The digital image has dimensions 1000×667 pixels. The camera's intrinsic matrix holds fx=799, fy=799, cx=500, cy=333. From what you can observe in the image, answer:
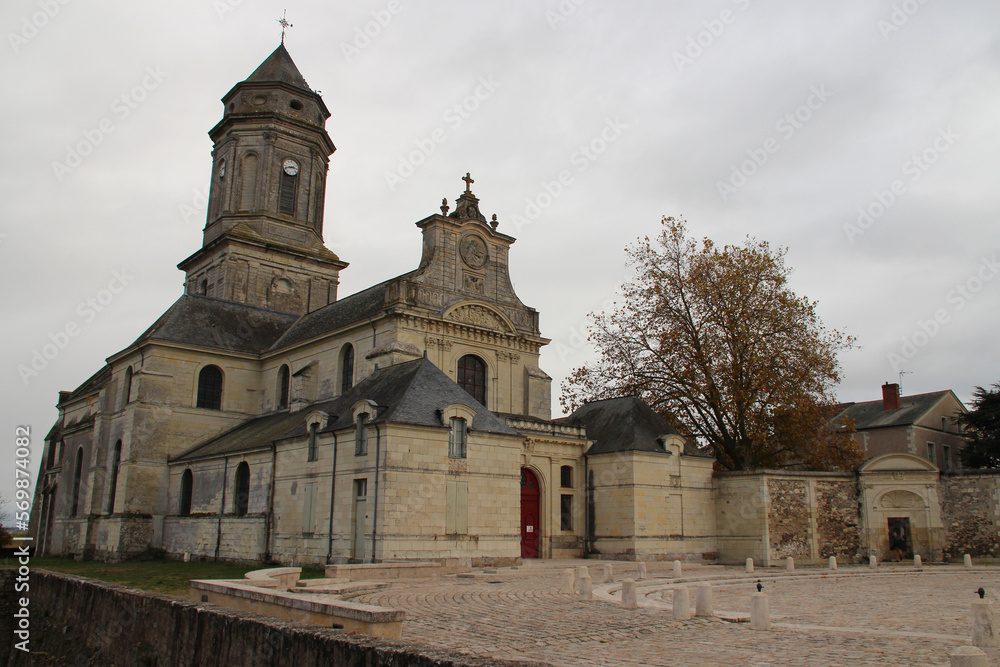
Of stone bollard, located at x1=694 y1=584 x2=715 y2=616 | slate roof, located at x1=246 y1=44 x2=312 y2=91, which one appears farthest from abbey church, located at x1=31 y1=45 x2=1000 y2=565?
stone bollard, located at x1=694 y1=584 x2=715 y2=616

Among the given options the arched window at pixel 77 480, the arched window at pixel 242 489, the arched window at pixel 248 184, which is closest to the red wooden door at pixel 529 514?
the arched window at pixel 242 489

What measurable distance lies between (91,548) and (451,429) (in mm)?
18936

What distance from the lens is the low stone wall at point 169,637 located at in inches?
214

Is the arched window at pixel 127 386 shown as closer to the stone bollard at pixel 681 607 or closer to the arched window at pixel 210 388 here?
the arched window at pixel 210 388

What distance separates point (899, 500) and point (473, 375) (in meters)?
15.5

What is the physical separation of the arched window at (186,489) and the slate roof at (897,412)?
98.4 ft

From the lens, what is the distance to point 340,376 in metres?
30.5

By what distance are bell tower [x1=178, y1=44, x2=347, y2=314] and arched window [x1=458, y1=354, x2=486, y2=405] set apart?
13.3 m

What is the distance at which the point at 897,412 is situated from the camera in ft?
137

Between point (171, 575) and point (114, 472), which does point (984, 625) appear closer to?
point (171, 575)

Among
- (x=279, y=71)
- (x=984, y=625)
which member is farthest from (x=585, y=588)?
(x=279, y=71)

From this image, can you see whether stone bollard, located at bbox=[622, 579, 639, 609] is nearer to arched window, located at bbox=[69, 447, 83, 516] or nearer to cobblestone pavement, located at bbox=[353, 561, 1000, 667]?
cobblestone pavement, located at bbox=[353, 561, 1000, 667]

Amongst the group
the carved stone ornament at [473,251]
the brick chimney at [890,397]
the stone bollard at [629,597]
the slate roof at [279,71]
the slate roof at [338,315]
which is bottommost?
the stone bollard at [629,597]

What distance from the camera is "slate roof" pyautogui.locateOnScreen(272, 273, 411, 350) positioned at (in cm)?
3012
